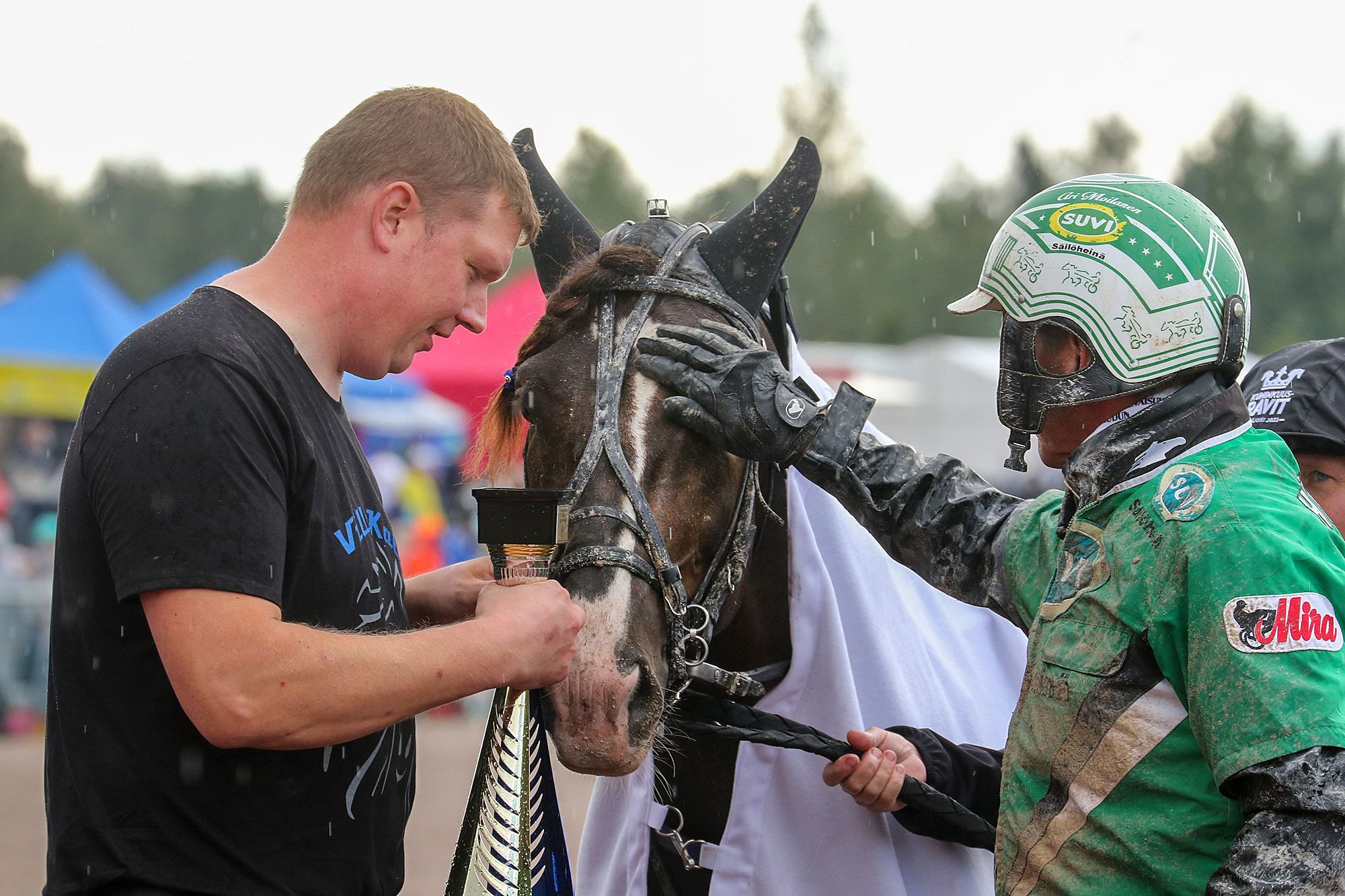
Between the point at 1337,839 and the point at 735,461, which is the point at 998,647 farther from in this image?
the point at 1337,839

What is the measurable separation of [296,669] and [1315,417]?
235 centimetres

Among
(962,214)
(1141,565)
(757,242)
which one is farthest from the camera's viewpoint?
(962,214)

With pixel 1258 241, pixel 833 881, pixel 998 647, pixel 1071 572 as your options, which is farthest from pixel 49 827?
pixel 1258 241

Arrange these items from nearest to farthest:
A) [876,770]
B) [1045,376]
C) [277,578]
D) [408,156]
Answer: [277,578], [408,156], [1045,376], [876,770]

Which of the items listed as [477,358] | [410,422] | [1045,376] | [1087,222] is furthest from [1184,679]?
[410,422]

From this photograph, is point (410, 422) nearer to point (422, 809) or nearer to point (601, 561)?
point (422, 809)

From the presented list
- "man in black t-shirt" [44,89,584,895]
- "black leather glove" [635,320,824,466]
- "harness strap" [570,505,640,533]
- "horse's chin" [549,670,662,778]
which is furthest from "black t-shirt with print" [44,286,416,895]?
"black leather glove" [635,320,824,466]

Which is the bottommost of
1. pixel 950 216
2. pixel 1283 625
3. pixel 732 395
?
pixel 1283 625

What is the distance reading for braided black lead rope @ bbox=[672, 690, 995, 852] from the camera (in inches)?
96.7

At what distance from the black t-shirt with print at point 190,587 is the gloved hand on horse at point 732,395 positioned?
2.38ft

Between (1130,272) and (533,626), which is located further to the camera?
(1130,272)

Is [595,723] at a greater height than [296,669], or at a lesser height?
lesser

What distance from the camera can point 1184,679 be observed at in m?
1.74

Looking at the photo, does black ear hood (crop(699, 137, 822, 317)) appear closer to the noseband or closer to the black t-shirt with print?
the noseband
